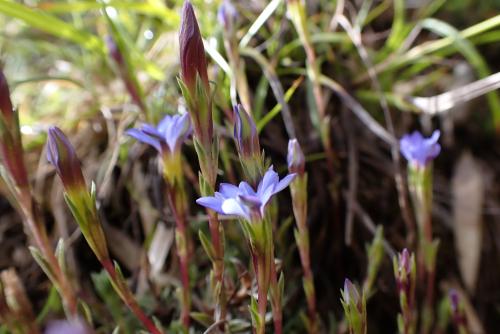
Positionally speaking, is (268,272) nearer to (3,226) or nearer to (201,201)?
(201,201)

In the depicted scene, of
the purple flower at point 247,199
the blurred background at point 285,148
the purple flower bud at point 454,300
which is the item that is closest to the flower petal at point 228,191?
the purple flower at point 247,199

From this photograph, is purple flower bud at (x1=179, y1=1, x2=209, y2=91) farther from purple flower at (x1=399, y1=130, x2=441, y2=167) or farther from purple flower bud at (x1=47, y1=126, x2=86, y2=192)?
purple flower at (x1=399, y1=130, x2=441, y2=167)

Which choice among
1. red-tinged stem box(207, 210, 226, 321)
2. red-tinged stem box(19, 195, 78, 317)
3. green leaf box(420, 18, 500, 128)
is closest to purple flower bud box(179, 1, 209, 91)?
red-tinged stem box(207, 210, 226, 321)

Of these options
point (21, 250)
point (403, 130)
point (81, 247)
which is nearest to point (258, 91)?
point (403, 130)

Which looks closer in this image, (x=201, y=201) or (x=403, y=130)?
(x=201, y=201)

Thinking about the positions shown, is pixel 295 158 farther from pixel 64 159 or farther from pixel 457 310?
pixel 457 310

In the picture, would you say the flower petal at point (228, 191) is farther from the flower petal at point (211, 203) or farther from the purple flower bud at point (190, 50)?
the purple flower bud at point (190, 50)

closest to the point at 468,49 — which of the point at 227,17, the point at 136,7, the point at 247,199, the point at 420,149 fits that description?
the point at 420,149
